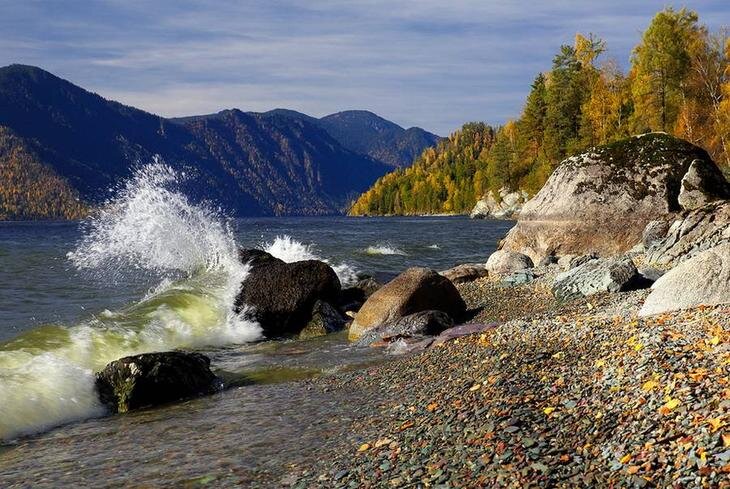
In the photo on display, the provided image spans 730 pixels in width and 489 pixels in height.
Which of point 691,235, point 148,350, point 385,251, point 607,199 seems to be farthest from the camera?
point 385,251

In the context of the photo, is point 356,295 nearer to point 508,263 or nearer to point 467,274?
point 467,274

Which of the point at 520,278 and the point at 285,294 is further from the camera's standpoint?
the point at 520,278

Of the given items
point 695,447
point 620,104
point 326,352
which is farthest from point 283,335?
point 620,104

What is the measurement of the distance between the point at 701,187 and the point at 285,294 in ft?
50.2

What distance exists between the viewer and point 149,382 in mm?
11195

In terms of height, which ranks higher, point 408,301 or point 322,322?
point 408,301

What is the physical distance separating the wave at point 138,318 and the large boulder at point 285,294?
492 millimetres

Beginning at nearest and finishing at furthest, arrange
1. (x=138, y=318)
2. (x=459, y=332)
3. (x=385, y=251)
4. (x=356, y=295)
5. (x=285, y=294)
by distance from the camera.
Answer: (x=459, y=332), (x=138, y=318), (x=285, y=294), (x=356, y=295), (x=385, y=251)

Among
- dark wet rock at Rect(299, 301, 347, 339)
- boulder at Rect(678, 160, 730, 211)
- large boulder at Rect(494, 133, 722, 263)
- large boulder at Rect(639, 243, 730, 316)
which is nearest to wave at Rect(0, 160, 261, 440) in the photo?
dark wet rock at Rect(299, 301, 347, 339)

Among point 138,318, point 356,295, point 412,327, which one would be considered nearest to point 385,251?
point 356,295

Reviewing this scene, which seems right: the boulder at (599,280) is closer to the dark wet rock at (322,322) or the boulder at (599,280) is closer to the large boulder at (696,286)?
the large boulder at (696,286)

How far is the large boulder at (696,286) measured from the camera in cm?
Answer: 1025

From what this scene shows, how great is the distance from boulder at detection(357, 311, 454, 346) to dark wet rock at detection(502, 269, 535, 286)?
4.78 meters

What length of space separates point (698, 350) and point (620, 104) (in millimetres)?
73894
